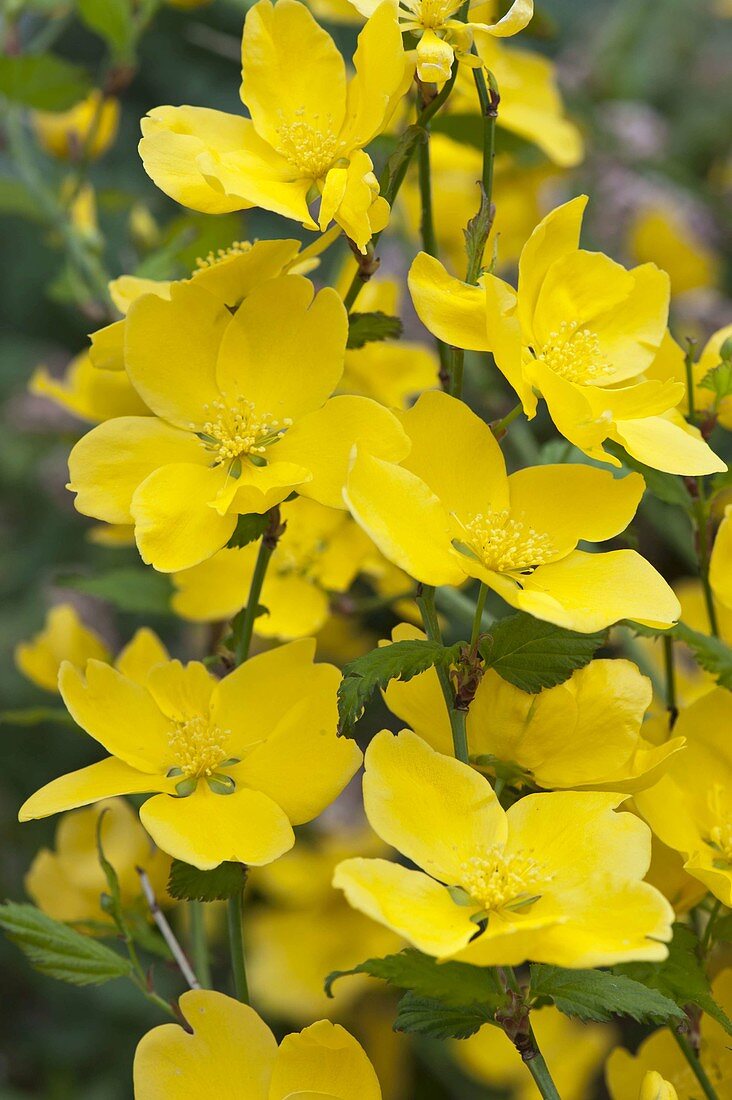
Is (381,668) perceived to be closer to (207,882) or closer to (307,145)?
(207,882)

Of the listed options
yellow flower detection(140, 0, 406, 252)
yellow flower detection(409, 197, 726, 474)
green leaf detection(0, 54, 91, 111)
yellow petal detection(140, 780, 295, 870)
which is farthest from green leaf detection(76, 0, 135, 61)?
yellow petal detection(140, 780, 295, 870)

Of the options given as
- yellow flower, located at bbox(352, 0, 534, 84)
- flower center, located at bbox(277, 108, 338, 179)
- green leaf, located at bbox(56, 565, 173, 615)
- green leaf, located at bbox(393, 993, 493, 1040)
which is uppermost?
yellow flower, located at bbox(352, 0, 534, 84)

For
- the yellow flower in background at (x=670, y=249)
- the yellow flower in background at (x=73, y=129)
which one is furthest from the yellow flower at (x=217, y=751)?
the yellow flower in background at (x=670, y=249)

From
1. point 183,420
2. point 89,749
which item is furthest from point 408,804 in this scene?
point 89,749

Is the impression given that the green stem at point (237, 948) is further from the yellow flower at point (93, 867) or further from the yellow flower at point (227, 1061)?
the yellow flower at point (93, 867)

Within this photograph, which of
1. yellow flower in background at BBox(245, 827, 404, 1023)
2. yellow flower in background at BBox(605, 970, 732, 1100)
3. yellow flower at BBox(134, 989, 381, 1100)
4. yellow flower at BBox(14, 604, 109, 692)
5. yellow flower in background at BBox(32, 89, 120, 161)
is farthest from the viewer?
yellow flower in background at BBox(245, 827, 404, 1023)

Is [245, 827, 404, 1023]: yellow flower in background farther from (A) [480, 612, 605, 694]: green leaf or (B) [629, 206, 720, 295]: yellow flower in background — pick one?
(B) [629, 206, 720, 295]: yellow flower in background

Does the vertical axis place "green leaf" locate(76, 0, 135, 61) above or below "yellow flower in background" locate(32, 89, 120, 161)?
above
